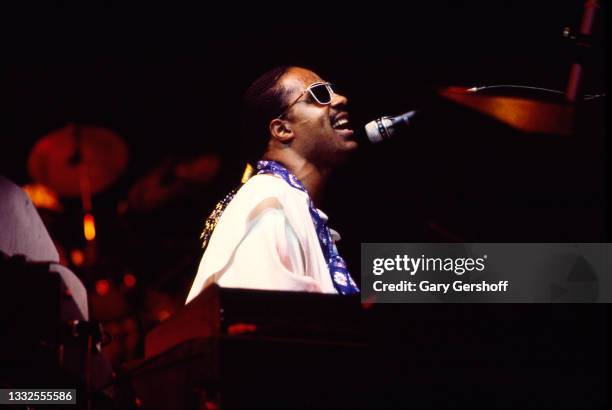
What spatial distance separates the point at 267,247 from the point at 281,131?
41.7 inches

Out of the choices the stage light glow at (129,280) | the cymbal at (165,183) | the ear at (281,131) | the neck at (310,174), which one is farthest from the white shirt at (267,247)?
the cymbal at (165,183)

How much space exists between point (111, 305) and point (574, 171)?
444cm

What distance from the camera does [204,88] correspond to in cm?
574

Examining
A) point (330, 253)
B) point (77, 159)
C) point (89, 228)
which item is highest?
point (330, 253)

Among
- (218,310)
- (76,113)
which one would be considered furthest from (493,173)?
(76,113)

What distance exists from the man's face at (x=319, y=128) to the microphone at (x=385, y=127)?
439 millimetres

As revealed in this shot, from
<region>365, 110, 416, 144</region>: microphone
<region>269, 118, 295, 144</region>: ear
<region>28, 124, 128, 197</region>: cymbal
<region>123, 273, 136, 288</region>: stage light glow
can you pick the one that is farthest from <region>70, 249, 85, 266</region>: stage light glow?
<region>365, 110, 416, 144</region>: microphone

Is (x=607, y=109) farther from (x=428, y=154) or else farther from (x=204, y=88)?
(x=204, y=88)

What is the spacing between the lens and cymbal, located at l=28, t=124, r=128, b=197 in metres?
6.64

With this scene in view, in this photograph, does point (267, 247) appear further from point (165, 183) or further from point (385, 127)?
point (165, 183)

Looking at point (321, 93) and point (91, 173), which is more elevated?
point (321, 93)

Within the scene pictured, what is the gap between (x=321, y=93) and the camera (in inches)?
132

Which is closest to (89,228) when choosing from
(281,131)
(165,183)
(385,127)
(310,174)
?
(165,183)

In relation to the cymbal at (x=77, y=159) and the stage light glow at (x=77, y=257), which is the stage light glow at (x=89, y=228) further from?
the cymbal at (x=77, y=159)
